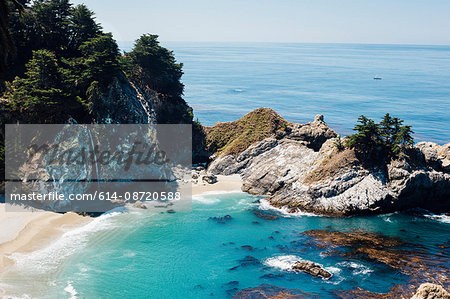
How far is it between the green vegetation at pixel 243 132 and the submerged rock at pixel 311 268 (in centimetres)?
3536

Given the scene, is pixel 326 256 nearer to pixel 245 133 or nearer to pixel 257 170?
pixel 257 170

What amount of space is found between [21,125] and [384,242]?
49.5 m

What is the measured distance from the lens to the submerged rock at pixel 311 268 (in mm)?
32625

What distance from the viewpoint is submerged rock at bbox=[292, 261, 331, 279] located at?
32625mm

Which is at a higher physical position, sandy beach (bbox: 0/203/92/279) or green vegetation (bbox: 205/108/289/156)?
green vegetation (bbox: 205/108/289/156)

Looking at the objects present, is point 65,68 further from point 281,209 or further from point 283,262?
point 283,262

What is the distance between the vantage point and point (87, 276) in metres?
32.8

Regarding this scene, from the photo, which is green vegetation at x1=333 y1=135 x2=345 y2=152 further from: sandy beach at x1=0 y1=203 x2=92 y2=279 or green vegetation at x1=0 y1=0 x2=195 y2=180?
sandy beach at x1=0 y1=203 x2=92 y2=279

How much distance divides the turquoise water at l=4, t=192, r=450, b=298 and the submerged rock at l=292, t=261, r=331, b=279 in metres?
0.64

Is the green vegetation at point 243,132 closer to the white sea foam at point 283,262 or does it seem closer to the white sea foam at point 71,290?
the white sea foam at point 283,262

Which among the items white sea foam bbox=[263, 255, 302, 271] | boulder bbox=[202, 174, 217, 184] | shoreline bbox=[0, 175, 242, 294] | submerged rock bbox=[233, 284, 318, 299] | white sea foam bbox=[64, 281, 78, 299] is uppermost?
boulder bbox=[202, 174, 217, 184]
